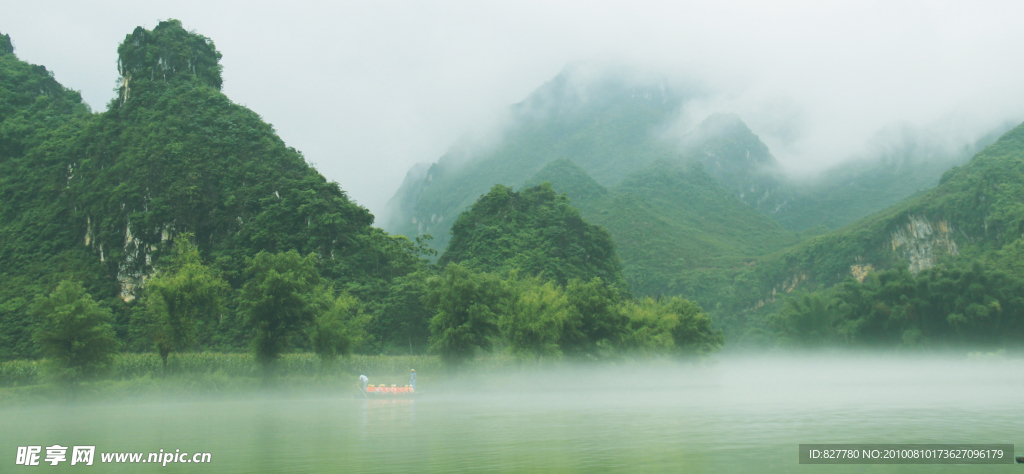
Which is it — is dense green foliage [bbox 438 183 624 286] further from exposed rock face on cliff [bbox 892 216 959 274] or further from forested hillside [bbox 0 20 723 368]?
exposed rock face on cliff [bbox 892 216 959 274]

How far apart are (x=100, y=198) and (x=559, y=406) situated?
69.5 m

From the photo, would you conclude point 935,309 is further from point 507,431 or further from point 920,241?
point 507,431

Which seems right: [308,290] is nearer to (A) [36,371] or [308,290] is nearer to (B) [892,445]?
(A) [36,371]

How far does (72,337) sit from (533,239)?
6314cm

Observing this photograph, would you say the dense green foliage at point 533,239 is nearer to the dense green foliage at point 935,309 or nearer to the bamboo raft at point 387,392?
the dense green foliage at point 935,309

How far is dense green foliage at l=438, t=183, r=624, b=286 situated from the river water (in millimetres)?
48401

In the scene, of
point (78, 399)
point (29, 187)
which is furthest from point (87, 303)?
point (29, 187)

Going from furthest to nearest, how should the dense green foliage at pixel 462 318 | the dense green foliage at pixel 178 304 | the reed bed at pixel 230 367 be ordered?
the dense green foliage at pixel 462 318, the dense green foliage at pixel 178 304, the reed bed at pixel 230 367

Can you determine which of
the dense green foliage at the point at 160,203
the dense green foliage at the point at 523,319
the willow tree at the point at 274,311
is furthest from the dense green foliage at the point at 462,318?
the dense green foliage at the point at 160,203

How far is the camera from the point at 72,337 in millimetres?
38094

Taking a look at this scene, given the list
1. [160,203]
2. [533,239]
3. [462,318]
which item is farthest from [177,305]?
[533,239]

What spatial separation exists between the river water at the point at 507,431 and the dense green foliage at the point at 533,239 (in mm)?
48401

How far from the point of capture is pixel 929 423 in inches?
863

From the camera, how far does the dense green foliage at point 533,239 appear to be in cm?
9019
